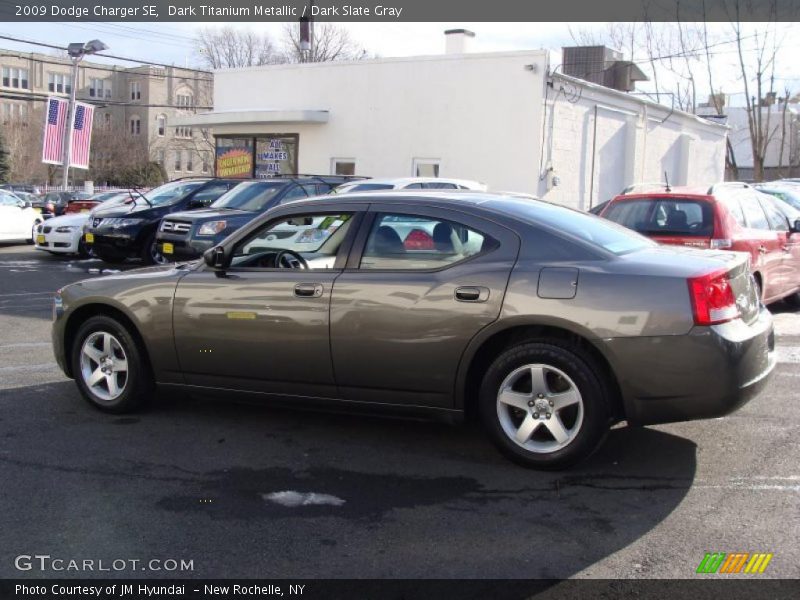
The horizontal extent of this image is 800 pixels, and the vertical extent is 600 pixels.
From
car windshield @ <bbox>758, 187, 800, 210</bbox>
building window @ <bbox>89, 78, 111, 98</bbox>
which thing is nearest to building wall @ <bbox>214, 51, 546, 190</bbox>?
car windshield @ <bbox>758, 187, 800, 210</bbox>

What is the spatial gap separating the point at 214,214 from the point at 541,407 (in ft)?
30.3

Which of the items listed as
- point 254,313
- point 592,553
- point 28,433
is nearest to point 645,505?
point 592,553

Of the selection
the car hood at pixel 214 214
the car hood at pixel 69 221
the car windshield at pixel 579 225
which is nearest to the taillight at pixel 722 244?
the car windshield at pixel 579 225

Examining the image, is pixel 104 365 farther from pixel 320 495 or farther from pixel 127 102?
pixel 127 102

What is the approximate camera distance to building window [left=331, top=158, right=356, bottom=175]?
72.6 ft

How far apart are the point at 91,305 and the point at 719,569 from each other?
14.7ft

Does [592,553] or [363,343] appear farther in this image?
[363,343]

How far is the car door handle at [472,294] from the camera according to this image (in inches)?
187

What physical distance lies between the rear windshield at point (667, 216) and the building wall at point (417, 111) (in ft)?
33.1

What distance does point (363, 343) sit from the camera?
5027 mm

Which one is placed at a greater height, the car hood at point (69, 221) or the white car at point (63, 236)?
the car hood at point (69, 221)

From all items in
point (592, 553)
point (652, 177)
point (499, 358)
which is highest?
point (652, 177)

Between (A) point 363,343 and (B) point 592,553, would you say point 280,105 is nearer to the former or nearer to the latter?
(A) point 363,343

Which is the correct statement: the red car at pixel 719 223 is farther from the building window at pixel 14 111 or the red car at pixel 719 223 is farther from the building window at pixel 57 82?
the building window at pixel 57 82
